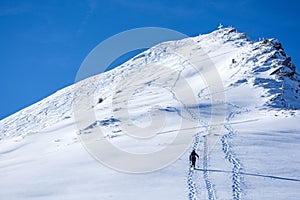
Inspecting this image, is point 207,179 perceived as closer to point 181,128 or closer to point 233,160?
point 233,160

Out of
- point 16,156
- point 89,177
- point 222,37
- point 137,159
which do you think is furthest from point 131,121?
point 222,37

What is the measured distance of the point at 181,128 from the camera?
4272 cm

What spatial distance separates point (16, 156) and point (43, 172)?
1272 centimetres

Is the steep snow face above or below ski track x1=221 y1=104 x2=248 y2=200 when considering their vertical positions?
above

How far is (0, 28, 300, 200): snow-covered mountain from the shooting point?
24750 millimetres

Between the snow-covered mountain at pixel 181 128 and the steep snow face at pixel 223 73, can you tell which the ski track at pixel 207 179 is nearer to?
the snow-covered mountain at pixel 181 128

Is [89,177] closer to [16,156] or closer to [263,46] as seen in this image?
[16,156]

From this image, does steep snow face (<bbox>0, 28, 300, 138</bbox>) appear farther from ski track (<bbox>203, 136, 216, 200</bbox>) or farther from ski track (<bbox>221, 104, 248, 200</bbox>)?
ski track (<bbox>203, 136, 216, 200</bbox>)

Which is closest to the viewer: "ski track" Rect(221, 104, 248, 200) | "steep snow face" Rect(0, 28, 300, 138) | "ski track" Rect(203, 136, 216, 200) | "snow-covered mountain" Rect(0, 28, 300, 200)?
"ski track" Rect(203, 136, 216, 200)

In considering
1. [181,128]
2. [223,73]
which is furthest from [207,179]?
Result: [223,73]

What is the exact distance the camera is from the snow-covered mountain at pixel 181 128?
974 inches

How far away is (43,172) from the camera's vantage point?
98.6ft

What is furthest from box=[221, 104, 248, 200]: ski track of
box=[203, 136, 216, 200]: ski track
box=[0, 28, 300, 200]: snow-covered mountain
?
box=[203, 136, 216, 200]: ski track

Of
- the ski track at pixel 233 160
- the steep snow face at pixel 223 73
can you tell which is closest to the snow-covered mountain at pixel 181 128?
the ski track at pixel 233 160
